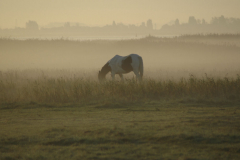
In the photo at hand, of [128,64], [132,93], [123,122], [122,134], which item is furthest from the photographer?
[128,64]

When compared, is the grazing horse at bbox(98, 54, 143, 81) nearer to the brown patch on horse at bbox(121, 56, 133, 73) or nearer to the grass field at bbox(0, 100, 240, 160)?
the brown patch on horse at bbox(121, 56, 133, 73)

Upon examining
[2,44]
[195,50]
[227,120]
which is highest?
[2,44]

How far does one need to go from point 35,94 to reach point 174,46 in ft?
104

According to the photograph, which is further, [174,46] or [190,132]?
[174,46]

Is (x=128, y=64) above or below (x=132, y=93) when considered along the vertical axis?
above

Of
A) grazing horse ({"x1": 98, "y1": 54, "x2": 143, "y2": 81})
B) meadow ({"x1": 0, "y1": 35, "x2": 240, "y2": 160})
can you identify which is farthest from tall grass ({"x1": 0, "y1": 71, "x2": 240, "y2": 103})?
grazing horse ({"x1": 98, "y1": 54, "x2": 143, "y2": 81})

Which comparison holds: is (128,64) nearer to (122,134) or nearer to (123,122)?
(123,122)

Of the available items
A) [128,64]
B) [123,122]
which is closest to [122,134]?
[123,122]

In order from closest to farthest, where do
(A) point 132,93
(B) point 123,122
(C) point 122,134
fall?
(C) point 122,134, (B) point 123,122, (A) point 132,93

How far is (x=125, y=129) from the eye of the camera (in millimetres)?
6355

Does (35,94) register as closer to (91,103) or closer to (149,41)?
(91,103)

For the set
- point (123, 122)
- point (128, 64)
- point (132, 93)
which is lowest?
point (123, 122)


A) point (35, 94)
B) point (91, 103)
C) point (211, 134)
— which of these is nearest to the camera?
point (211, 134)

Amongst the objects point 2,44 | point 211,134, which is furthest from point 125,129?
point 2,44
